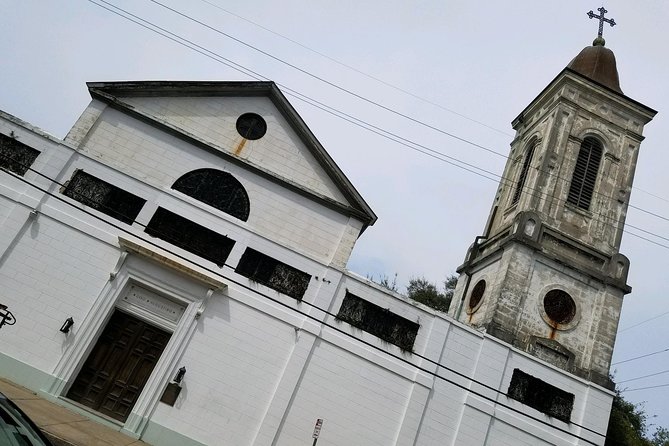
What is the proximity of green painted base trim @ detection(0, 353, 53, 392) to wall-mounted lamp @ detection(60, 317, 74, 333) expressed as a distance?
1.21 m

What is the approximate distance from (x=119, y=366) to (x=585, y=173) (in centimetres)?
1850

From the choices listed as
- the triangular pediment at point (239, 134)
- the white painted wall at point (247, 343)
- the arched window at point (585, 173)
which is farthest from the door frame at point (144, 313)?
the arched window at point (585, 173)

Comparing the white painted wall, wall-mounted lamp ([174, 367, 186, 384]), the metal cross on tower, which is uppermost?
the metal cross on tower

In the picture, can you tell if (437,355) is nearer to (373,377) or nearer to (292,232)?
(373,377)

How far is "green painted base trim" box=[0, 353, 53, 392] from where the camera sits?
→ 1246 cm

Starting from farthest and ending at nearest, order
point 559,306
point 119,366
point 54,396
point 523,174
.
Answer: point 523,174 → point 559,306 → point 119,366 → point 54,396

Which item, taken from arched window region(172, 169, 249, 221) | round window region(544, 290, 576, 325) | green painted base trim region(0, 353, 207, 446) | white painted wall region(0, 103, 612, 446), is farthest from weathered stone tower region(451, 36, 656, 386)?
green painted base trim region(0, 353, 207, 446)

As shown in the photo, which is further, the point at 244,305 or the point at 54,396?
the point at 244,305

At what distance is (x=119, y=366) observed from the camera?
527 inches

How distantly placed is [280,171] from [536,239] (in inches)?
376

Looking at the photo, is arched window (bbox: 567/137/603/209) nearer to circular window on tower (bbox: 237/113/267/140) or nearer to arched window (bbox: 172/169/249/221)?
circular window on tower (bbox: 237/113/267/140)

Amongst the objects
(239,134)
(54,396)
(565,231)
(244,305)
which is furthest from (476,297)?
(54,396)

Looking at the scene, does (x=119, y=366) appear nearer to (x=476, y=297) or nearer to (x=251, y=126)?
(x=251, y=126)

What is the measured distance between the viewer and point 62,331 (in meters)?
→ 12.9
